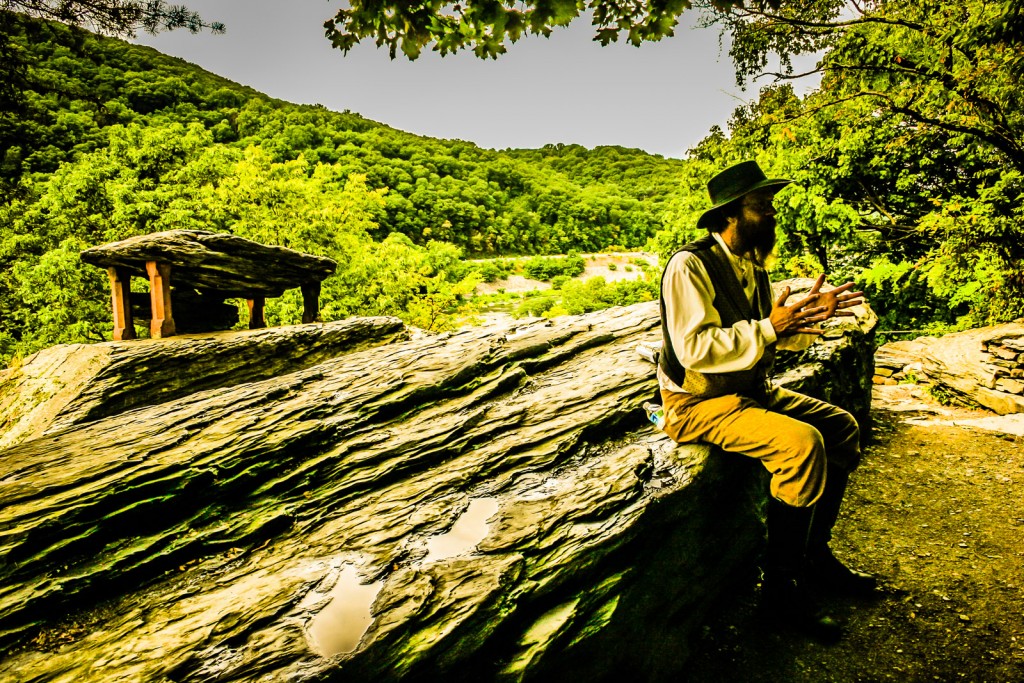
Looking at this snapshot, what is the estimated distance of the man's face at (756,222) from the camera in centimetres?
309

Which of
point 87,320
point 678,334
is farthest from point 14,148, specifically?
point 678,334

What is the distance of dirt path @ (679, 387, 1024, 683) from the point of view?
3061 mm

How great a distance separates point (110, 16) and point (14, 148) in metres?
27.5

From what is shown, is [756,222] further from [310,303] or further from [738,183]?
[310,303]

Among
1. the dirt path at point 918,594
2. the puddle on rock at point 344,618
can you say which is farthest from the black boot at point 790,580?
the puddle on rock at point 344,618

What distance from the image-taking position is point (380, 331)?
9516mm

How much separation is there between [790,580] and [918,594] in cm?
134

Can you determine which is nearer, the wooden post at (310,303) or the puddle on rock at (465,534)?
the puddle on rock at (465,534)

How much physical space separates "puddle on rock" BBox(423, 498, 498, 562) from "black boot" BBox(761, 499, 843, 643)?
204cm

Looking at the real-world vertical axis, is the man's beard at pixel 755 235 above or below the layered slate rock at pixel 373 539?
above

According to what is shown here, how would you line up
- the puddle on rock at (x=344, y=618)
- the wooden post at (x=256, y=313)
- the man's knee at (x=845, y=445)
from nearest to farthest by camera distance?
the puddle on rock at (x=344, y=618) < the man's knee at (x=845, y=445) < the wooden post at (x=256, y=313)

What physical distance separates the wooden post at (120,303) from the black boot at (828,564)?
403 inches

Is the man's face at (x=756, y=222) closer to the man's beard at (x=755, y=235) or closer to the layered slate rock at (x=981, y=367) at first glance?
the man's beard at (x=755, y=235)

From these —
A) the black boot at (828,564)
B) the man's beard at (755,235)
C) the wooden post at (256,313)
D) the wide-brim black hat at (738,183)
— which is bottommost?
the black boot at (828,564)
